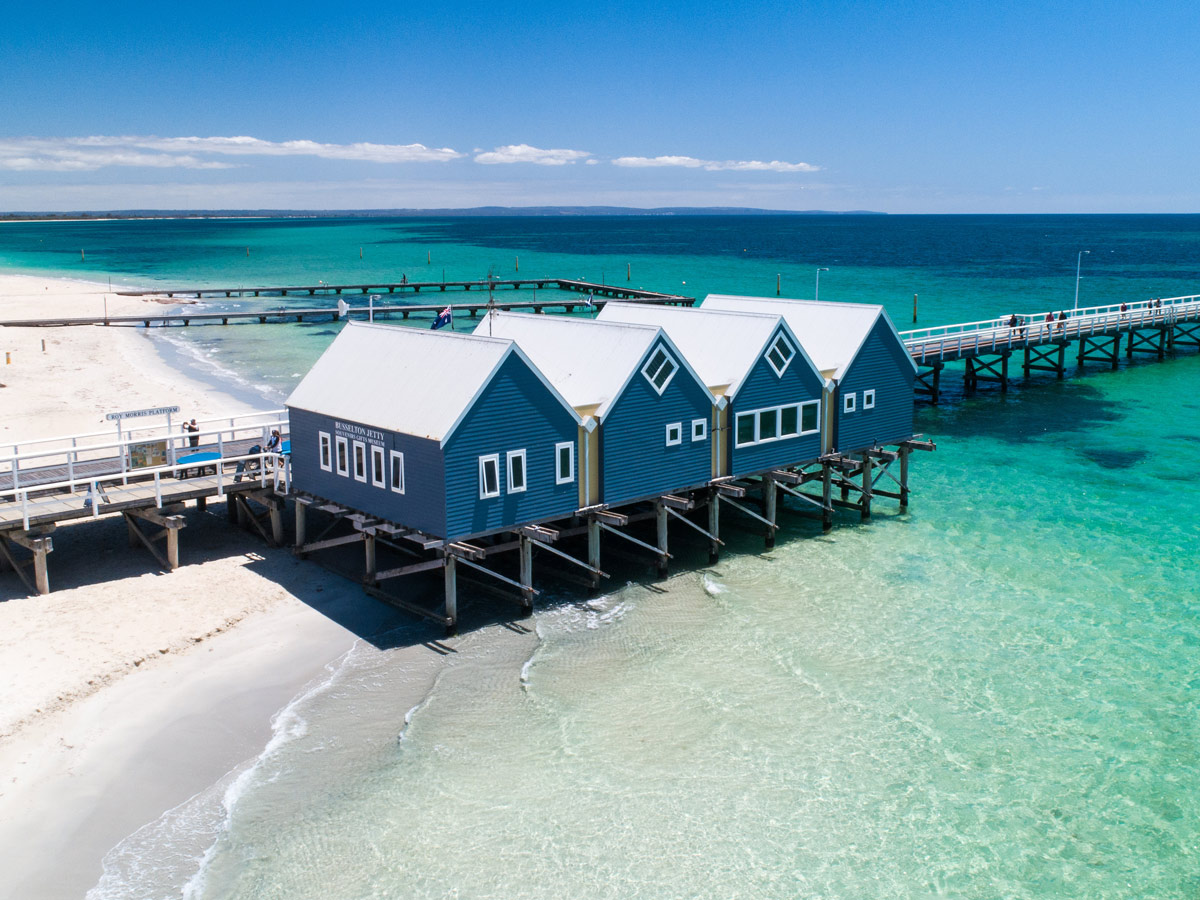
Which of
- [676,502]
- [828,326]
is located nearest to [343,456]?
[676,502]

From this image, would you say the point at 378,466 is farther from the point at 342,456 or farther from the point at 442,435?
the point at 442,435

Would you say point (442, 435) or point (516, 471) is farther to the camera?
point (516, 471)

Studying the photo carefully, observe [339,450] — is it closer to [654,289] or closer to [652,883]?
[652,883]

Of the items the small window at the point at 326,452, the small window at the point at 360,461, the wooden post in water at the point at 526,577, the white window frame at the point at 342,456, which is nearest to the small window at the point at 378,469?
the small window at the point at 360,461

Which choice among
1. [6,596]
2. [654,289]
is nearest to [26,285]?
[654,289]

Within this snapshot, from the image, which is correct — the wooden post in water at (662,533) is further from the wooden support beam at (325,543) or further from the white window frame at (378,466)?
the wooden support beam at (325,543)
